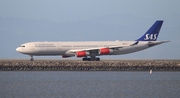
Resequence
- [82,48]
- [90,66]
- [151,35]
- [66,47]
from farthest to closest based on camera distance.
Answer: [151,35], [82,48], [66,47], [90,66]

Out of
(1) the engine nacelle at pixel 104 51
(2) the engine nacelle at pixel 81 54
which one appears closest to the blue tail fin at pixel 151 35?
(1) the engine nacelle at pixel 104 51

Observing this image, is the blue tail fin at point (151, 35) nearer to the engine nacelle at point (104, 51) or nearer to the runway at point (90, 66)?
the engine nacelle at point (104, 51)

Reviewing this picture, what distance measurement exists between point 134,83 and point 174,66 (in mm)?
20654

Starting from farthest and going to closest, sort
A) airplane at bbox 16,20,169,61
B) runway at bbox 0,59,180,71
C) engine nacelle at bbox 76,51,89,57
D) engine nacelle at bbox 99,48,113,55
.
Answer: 1. airplane at bbox 16,20,169,61
2. engine nacelle at bbox 99,48,113,55
3. engine nacelle at bbox 76,51,89,57
4. runway at bbox 0,59,180,71

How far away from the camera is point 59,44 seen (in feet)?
275

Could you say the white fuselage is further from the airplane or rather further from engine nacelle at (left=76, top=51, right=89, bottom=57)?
engine nacelle at (left=76, top=51, right=89, bottom=57)

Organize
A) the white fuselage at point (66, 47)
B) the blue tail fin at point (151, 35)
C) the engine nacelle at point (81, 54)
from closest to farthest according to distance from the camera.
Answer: the engine nacelle at point (81, 54) < the white fuselage at point (66, 47) < the blue tail fin at point (151, 35)

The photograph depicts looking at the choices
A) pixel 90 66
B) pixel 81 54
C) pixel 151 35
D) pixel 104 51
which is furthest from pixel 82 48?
pixel 90 66

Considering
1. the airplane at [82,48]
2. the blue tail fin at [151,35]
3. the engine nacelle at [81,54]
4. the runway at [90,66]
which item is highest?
the blue tail fin at [151,35]

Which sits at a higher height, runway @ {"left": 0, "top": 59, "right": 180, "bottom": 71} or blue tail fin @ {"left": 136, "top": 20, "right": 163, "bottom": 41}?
blue tail fin @ {"left": 136, "top": 20, "right": 163, "bottom": 41}

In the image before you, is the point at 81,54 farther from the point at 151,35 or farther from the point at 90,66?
the point at 151,35

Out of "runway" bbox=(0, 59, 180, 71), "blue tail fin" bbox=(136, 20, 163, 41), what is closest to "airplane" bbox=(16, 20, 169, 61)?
"blue tail fin" bbox=(136, 20, 163, 41)

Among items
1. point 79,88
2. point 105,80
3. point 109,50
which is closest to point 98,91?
point 79,88

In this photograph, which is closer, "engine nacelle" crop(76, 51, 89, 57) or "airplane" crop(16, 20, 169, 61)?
"engine nacelle" crop(76, 51, 89, 57)
